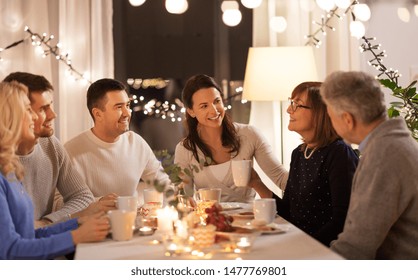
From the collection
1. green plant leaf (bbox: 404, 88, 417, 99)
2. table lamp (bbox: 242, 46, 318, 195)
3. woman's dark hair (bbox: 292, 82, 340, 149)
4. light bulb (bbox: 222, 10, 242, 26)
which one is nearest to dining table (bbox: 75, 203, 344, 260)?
woman's dark hair (bbox: 292, 82, 340, 149)

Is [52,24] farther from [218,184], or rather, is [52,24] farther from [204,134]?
[218,184]

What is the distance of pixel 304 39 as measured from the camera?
14.2 ft

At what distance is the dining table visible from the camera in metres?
1.79

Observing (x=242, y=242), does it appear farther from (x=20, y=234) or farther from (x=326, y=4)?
(x=326, y=4)

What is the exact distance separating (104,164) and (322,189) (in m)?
1.10

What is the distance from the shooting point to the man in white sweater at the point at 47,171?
255 centimetres

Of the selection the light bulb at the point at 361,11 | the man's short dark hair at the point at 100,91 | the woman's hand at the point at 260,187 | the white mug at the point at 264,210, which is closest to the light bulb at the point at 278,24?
the light bulb at the point at 361,11

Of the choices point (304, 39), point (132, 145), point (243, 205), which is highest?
point (304, 39)

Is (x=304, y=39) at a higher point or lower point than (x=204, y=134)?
higher

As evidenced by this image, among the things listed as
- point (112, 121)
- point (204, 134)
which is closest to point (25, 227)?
point (112, 121)

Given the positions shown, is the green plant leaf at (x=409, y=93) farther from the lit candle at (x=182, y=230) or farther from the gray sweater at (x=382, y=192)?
the lit candle at (x=182, y=230)

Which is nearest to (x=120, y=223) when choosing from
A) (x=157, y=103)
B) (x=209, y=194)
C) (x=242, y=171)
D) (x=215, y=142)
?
(x=209, y=194)

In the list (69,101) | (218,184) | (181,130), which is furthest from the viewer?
(181,130)

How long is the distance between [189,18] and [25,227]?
2.74 metres
